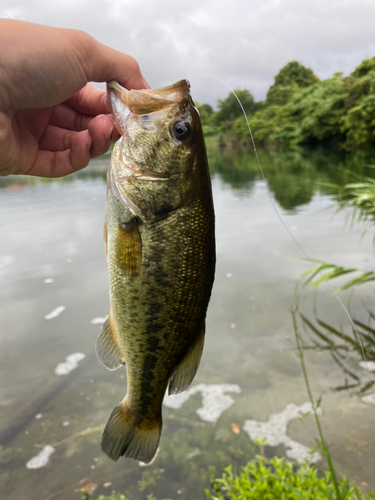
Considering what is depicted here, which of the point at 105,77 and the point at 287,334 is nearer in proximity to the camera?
the point at 105,77

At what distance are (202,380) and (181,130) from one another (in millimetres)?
3935

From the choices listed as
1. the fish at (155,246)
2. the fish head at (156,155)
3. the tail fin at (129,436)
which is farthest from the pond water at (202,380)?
the fish head at (156,155)

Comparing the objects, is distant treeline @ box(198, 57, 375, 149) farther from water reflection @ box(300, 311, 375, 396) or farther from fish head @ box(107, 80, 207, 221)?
fish head @ box(107, 80, 207, 221)

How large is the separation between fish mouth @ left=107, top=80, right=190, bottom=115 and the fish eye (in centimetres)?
9

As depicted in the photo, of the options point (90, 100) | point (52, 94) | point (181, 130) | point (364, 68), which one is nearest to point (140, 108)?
point (181, 130)

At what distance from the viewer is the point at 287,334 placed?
5594 mm

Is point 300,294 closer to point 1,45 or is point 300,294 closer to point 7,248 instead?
point 1,45

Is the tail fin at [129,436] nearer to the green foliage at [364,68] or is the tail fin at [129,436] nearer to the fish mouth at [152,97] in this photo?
the fish mouth at [152,97]

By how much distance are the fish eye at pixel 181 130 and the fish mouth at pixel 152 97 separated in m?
0.09

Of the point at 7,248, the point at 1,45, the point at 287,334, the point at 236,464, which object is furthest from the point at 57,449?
the point at 7,248

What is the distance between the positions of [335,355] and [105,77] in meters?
4.58

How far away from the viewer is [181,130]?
152 cm

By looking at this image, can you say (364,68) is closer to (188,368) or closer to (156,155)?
(156,155)

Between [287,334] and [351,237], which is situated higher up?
[351,237]
